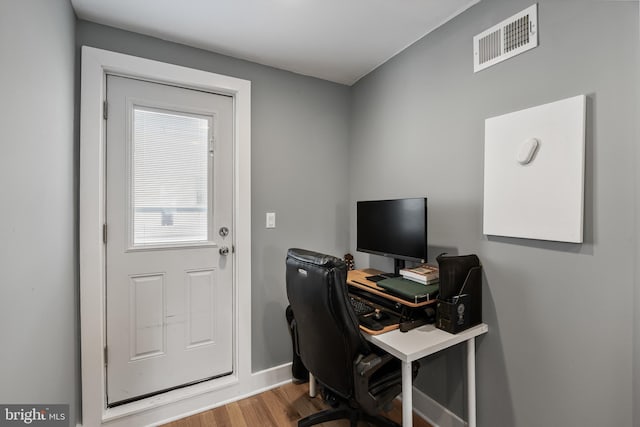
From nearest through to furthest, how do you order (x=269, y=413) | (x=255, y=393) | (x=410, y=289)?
(x=410, y=289)
(x=269, y=413)
(x=255, y=393)

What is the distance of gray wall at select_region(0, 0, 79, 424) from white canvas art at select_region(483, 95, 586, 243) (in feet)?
6.18

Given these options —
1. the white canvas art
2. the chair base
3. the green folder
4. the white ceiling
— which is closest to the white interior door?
the white ceiling

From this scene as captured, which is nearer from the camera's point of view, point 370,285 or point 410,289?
point 410,289

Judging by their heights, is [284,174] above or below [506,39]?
below

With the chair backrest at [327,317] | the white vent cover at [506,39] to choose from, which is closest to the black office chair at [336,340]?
the chair backrest at [327,317]

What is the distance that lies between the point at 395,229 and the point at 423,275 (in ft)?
1.10

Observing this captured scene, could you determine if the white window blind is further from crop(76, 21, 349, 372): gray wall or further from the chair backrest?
the chair backrest

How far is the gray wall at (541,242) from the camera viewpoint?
110cm

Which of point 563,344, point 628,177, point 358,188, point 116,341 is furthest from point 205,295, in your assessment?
point 628,177

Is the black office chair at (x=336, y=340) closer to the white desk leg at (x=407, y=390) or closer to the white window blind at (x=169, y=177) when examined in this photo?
the white desk leg at (x=407, y=390)

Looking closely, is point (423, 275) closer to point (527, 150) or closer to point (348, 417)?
point (527, 150)

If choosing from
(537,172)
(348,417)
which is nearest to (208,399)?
(348,417)

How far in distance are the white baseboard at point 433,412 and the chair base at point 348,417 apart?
327 mm

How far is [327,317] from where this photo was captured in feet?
4.40
